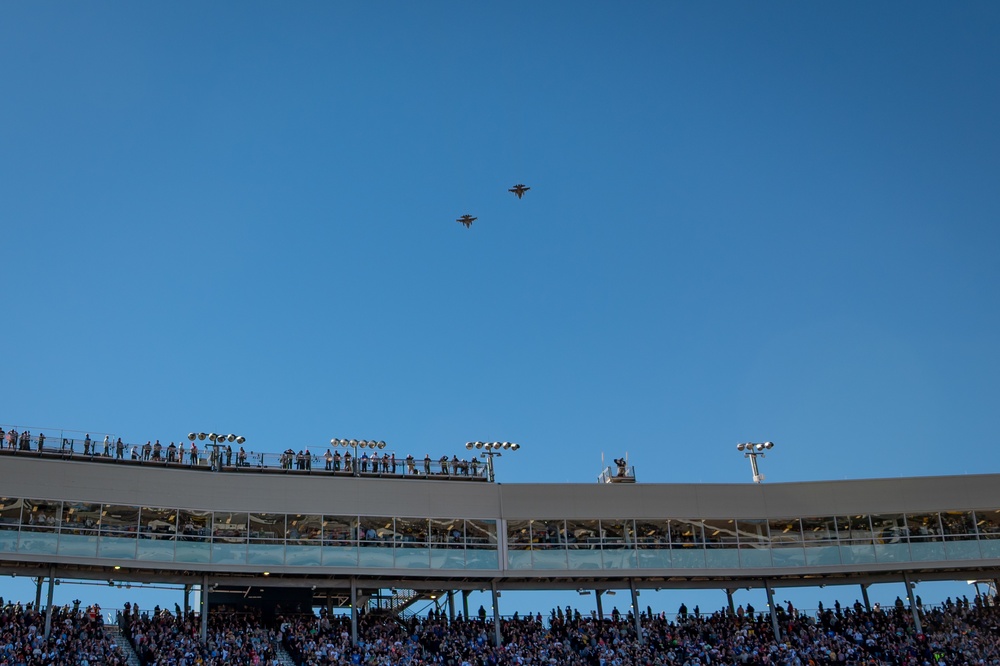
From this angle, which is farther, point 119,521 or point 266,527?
point 266,527

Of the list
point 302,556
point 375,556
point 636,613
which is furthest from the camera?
point 636,613

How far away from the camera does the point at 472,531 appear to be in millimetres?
53375

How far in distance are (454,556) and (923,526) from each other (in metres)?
22.0

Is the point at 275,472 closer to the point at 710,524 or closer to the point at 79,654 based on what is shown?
the point at 79,654

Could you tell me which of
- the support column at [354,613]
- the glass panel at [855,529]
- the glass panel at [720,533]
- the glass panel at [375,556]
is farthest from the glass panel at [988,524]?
the support column at [354,613]

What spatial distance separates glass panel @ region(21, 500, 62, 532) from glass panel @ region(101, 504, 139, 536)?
1.73 metres

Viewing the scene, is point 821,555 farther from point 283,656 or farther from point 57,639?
point 57,639

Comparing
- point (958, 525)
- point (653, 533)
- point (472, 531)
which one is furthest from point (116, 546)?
point (958, 525)

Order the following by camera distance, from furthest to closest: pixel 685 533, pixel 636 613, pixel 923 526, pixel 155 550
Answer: pixel 923 526
pixel 685 533
pixel 636 613
pixel 155 550

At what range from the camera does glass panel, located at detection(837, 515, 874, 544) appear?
185 feet

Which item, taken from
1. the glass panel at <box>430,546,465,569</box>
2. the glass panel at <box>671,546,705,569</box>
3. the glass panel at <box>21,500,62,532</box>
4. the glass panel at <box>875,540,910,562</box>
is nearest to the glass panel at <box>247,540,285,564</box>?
the glass panel at <box>430,546,465,569</box>

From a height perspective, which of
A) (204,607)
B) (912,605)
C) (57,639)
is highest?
(204,607)

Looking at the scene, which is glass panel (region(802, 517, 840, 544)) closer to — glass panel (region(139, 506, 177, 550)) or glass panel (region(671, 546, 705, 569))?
glass panel (region(671, 546, 705, 569))

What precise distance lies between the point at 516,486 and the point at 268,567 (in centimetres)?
1142
